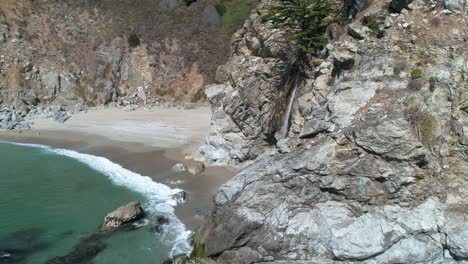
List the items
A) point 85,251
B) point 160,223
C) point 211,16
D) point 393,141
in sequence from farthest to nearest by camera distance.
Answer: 1. point 211,16
2. point 160,223
3. point 85,251
4. point 393,141

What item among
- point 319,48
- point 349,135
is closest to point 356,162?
point 349,135

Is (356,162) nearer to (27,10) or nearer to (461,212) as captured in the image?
(461,212)

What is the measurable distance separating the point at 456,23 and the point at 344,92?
586 centimetres

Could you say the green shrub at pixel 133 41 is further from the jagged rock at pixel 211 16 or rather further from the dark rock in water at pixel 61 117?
the dark rock in water at pixel 61 117

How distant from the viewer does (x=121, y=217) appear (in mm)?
23250

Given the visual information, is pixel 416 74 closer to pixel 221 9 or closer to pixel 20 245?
pixel 20 245

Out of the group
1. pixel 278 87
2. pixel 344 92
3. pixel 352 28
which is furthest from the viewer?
pixel 278 87

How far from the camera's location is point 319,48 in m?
27.9

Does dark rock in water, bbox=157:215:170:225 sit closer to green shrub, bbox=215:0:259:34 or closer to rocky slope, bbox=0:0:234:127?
rocky slope, bbox=0:0:234:127

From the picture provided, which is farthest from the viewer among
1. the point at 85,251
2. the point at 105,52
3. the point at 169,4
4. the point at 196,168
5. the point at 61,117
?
the point at 169,4

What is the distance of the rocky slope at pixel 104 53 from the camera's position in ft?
179

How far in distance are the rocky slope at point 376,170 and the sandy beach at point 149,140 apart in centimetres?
594

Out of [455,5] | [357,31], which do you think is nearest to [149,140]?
[357,31]

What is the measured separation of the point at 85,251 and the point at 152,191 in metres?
8.18
